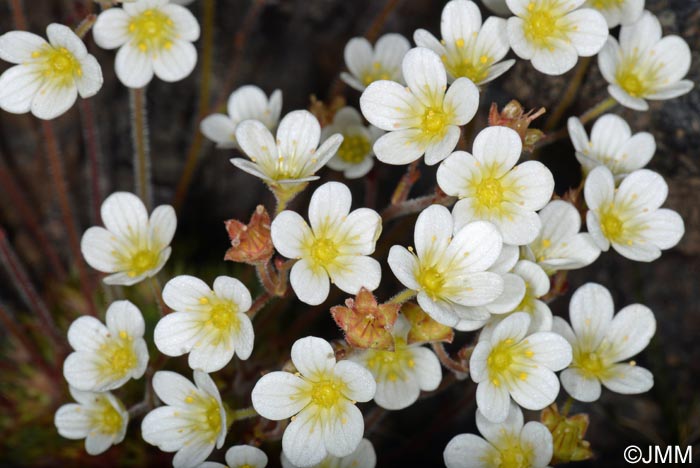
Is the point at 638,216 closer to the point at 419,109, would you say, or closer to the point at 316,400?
the point at 419,109

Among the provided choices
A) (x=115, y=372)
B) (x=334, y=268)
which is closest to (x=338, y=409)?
(x=334, y=268)

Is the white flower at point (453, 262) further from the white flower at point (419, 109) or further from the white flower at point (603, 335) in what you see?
the white flower at point (603, 335)

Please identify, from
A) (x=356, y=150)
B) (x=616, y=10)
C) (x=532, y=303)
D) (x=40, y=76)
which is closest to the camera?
(x=532, y=303)

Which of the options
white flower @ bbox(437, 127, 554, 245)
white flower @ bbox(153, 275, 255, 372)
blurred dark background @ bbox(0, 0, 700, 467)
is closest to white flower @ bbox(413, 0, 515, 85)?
white flower @ bbox(437, 127, 554, 245)

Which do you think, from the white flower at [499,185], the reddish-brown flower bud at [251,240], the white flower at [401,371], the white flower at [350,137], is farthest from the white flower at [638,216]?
the reddish-brown flower bud at [251,240]

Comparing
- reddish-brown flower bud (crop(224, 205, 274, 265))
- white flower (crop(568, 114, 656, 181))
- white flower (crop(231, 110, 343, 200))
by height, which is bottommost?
white flower (crop(568, 114, 656, 181))

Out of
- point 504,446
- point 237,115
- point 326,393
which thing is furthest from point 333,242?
point 237,115

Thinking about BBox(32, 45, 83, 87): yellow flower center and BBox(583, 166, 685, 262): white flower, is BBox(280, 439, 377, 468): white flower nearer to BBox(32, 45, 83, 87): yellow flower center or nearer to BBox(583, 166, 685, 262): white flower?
BBox(583, 166, 685, 262): white flower
